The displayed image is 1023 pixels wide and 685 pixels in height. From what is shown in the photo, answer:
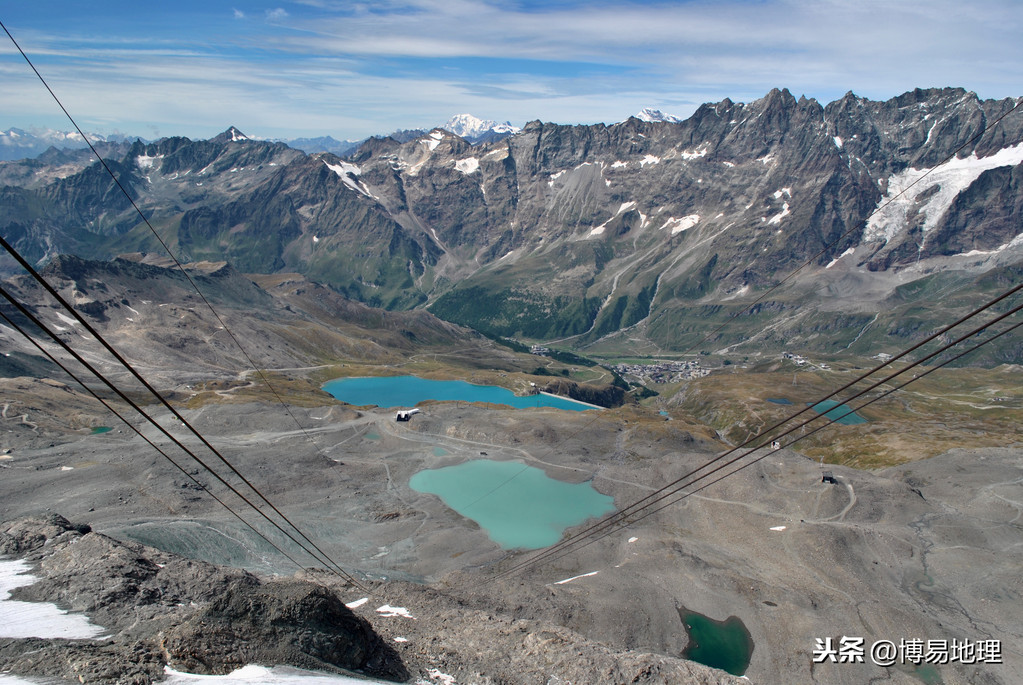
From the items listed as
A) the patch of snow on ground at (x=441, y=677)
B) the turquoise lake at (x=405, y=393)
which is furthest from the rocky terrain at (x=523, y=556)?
the turquoise lake at (x=405, y=393)

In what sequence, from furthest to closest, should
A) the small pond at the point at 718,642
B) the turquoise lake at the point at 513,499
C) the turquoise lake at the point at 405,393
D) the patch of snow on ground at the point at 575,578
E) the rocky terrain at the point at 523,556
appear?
1. the turquoise lake at the point at 405,393
2. the turquoise lake at the point at 513,499
3. the patch of snow on ground at the point at 575,578
4. the small pond at the point at 718,642
5. the rocky terrain at the point at 523,556

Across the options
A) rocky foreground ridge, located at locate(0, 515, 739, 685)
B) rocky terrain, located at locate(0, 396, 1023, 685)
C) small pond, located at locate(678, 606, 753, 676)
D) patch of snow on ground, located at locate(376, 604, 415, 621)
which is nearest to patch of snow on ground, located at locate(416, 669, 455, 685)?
rocky foreground ridge, located at locate(0, 515, 739, 685)

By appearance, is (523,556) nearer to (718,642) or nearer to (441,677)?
(718,642)

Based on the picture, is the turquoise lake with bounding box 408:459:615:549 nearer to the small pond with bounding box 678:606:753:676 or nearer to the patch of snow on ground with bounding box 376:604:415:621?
the small pond with bounding box 678:606:753:676

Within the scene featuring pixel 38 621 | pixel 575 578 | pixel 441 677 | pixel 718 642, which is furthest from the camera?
pixel 575 578

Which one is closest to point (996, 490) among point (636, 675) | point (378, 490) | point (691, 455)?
point (691, 455)

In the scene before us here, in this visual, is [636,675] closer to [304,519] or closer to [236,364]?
[304,519]

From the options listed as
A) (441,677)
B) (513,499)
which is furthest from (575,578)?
(441,677)

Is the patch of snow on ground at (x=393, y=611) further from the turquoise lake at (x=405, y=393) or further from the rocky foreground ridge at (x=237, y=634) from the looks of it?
the turquoise lake at (x=405, y=393)
